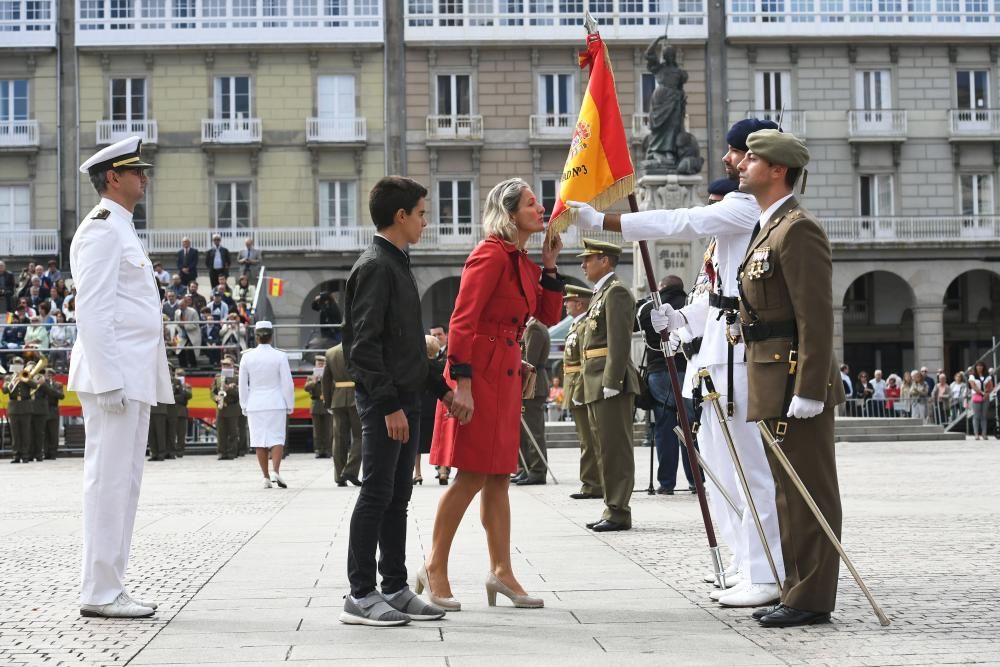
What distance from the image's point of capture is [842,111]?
147ft

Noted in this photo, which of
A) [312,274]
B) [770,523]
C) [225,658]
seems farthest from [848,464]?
[312,274]

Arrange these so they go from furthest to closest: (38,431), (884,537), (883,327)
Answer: (883,327) < (38,431) < (884,537)

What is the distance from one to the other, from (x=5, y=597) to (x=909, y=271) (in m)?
40.4

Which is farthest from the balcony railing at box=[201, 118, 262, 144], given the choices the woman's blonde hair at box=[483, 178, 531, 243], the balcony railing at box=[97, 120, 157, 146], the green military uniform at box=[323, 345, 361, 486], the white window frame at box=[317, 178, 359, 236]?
the woman's blonde hair at box=[483, 178, 531, 243]

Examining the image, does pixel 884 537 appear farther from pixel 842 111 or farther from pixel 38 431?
pixel 842 111

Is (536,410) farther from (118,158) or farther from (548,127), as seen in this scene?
(548,127)

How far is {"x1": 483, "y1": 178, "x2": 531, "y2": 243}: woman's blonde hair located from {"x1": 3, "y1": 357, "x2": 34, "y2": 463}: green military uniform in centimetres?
2067

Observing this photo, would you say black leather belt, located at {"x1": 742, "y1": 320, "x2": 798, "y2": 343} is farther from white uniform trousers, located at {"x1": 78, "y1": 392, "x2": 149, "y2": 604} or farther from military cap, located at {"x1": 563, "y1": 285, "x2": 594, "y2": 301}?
military cap, located at {"x1": 563, "y1": 285, "x2": 594, "y2": 301}

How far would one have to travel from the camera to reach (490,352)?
673 centimetres

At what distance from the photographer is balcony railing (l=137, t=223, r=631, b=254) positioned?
141 ft

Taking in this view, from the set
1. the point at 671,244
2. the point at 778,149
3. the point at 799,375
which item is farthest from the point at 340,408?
the point at 671,244

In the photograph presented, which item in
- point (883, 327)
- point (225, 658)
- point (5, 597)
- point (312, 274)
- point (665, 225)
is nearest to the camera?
point (225, 658)

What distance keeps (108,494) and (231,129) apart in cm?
3819

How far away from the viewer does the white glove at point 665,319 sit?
7219mm
